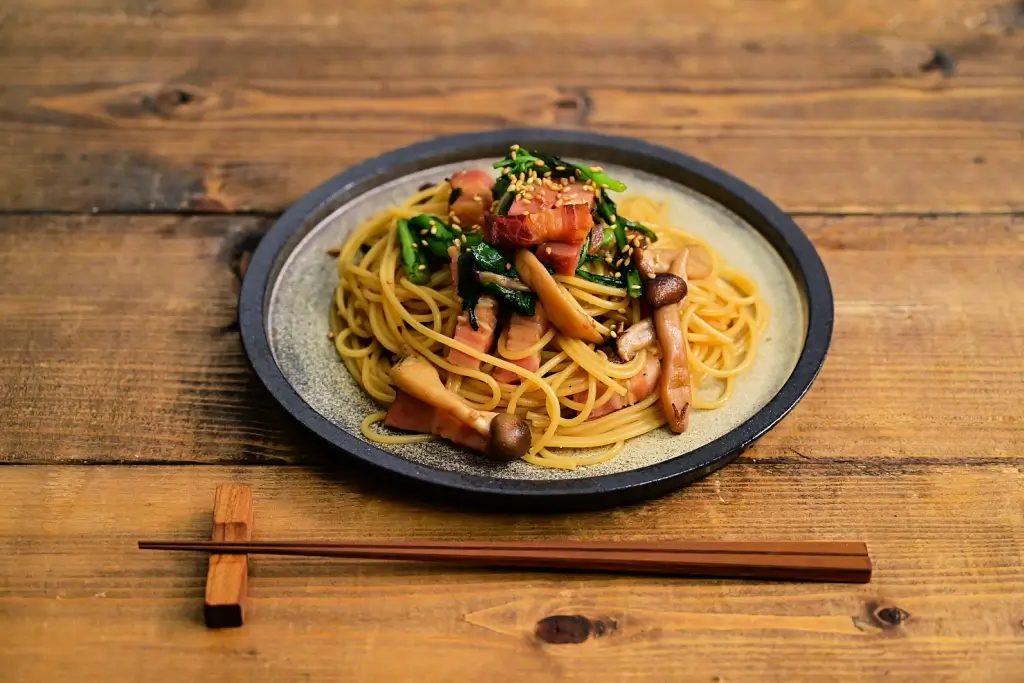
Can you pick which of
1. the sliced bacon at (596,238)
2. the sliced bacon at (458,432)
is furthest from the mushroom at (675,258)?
the sliced bacon at (458,432)

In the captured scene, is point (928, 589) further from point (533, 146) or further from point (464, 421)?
point (533, 146)

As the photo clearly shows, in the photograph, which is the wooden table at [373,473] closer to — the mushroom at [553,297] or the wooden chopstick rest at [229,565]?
the wooden chopstick rest at [229,565]

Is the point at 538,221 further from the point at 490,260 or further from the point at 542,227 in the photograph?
the point at 490,260

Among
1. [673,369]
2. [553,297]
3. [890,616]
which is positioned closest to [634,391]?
[673,369]

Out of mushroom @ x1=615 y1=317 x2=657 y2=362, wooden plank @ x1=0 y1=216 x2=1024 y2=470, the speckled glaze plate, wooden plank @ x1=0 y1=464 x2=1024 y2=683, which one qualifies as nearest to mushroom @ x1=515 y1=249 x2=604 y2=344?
mushroom @ x1=615 y1=317 x2=657 y2=362

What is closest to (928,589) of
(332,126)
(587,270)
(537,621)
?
(537,621)

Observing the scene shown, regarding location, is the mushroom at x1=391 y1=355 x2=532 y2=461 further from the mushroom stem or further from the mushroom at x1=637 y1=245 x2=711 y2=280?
the mushroom at x1=637 y1=245 x2=711 y2=280
